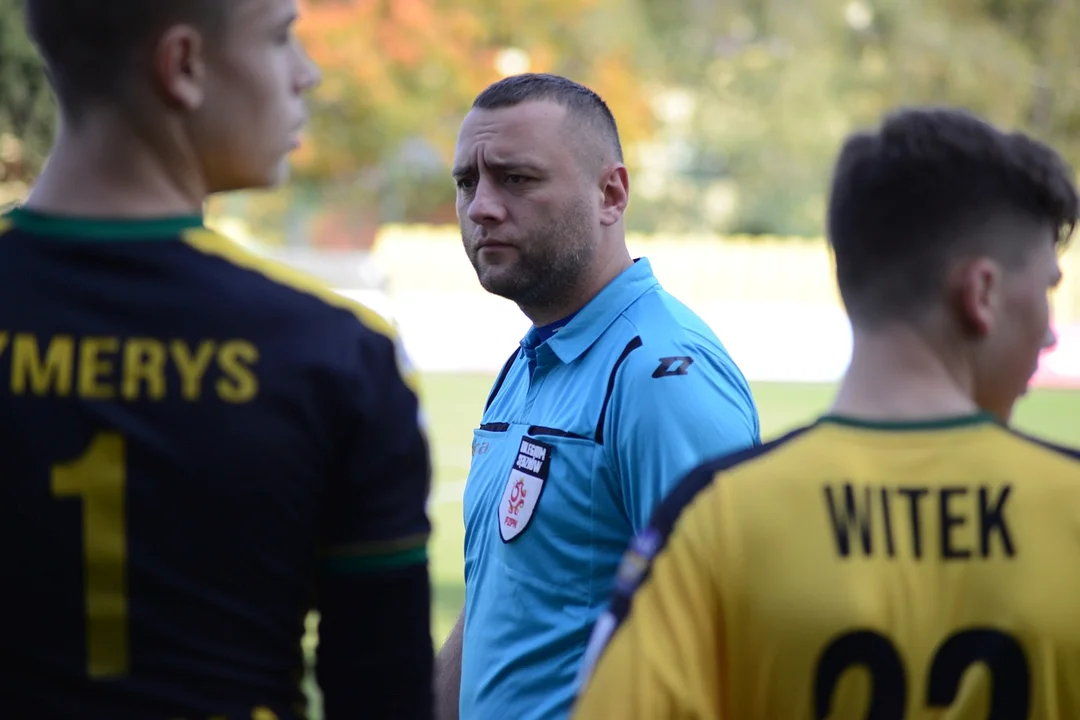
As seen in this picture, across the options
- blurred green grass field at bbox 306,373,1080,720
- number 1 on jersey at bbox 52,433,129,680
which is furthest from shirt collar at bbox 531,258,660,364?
blurred green grass field at bbox 306,373,1080,720

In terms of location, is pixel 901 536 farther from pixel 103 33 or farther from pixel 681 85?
pixel 681 85

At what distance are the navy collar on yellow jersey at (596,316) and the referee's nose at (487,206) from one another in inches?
12.5

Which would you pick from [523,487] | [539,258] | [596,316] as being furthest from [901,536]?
[539,258]

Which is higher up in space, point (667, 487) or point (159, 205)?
point (159, 205)

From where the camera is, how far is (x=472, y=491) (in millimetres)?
3332

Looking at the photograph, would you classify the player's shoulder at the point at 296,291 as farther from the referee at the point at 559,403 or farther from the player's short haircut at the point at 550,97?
the player's short haircut at the point at 550,97

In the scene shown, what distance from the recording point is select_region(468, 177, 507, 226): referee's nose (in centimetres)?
348

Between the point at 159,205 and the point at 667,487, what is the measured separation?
4.17 ft

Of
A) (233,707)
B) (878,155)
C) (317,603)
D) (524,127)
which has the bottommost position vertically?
(233,707)

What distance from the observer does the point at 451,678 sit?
344cm

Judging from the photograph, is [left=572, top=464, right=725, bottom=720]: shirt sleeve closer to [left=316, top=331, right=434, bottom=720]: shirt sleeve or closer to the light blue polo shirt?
[left=316, top=331, right=434, bottom=720]: shirt sleeve

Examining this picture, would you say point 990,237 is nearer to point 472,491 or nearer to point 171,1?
point 171,1

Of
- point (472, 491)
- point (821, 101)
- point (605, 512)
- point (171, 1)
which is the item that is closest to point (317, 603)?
point (171, 1)

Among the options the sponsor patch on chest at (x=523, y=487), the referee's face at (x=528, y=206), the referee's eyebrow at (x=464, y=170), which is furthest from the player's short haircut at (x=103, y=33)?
the referee's eyebrow at (x=464, y=170)
